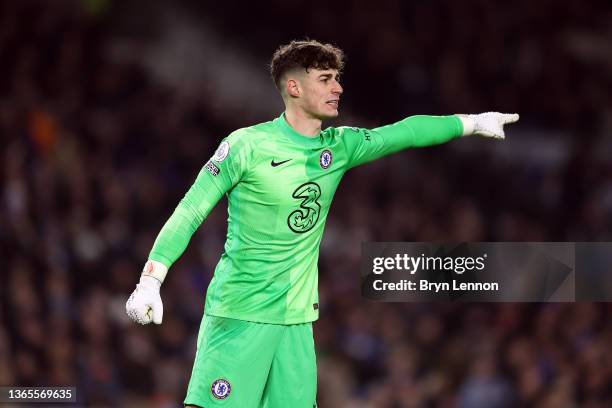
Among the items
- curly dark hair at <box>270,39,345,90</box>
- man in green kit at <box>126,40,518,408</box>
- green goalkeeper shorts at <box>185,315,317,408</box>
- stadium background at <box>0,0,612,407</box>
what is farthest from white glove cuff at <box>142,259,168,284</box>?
stadium background at <box>0,0,612,407</box>

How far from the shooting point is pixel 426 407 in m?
8.08

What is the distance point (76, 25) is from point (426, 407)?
517 cm

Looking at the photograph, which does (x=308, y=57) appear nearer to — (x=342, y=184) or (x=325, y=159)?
(x=325, y=159)

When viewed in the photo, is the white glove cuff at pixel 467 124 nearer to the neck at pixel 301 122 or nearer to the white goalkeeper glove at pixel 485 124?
the white goalkeeper glove at pixel 485 124

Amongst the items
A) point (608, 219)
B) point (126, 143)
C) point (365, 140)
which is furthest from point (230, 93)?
point (365, 140)

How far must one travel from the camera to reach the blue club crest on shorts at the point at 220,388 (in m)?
4.15

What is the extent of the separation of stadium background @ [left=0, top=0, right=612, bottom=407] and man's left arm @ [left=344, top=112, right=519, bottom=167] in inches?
141

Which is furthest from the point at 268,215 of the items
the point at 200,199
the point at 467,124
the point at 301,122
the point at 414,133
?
the point at 467,124

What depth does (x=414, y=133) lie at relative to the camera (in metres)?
4.59

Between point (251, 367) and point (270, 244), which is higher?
point (270, 244)

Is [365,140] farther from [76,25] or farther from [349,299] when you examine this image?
[76,25]

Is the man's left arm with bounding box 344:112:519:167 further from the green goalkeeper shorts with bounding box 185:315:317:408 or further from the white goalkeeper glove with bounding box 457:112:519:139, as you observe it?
the green goalkeeper shorts with bounding box 185:315:317:408

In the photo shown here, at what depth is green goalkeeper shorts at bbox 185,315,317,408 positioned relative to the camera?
416cm

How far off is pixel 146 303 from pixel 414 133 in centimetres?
147
